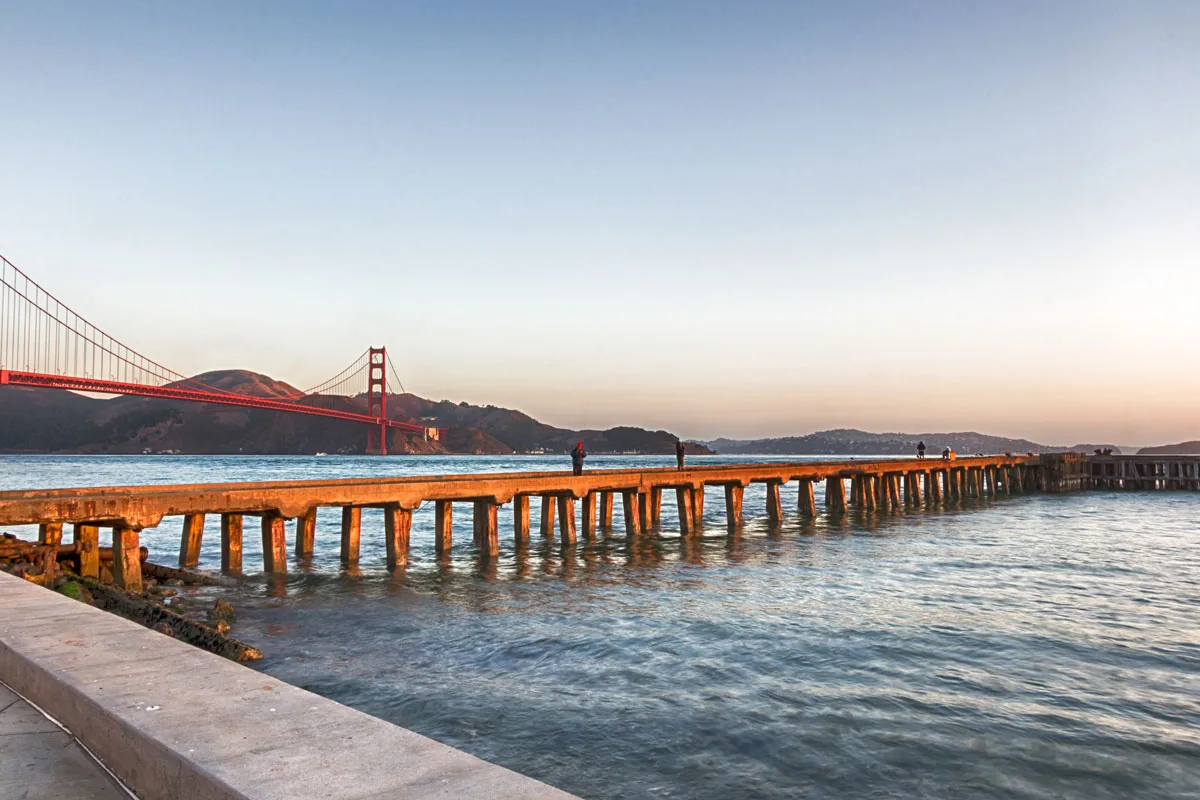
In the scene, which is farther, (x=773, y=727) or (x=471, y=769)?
(x=773, y=727)

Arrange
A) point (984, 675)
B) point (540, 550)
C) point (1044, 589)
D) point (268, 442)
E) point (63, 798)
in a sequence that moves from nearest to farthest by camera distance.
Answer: point (63, 798)
point (984, 675)
point (1044, 589)
point (540, 550)
point (268, 442)

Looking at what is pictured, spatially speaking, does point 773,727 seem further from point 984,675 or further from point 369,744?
point 369,744

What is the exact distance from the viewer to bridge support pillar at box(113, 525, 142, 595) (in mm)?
13969

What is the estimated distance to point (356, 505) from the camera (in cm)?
1862

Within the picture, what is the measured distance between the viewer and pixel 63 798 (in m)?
3.26

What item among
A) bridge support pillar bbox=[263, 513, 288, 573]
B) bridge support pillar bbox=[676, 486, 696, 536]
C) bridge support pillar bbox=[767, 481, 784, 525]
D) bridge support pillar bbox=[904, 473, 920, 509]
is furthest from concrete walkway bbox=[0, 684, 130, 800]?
bridge support pillar bbox=[904, 473, 920, 509]

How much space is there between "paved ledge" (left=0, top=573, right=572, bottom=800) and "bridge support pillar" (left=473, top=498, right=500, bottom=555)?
16.6 m

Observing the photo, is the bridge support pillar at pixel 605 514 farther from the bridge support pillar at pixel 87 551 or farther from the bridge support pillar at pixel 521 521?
the bridge support pillar at pixel 87 551

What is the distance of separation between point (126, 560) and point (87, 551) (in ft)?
5.73

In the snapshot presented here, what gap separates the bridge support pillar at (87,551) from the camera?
15016 millimetres

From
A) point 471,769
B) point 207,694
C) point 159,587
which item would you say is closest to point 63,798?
point 207,694

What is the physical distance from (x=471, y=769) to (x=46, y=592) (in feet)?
18.7

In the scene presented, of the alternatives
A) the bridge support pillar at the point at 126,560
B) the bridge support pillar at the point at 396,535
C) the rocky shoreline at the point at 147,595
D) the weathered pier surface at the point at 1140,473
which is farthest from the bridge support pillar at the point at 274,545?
the weathered pier surface at the point at 1140,473

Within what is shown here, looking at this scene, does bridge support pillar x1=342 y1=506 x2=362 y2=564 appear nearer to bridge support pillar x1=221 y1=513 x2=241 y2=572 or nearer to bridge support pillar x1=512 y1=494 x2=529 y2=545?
bridge support pillar x1=221 y1=513 x2=241 y2=572
